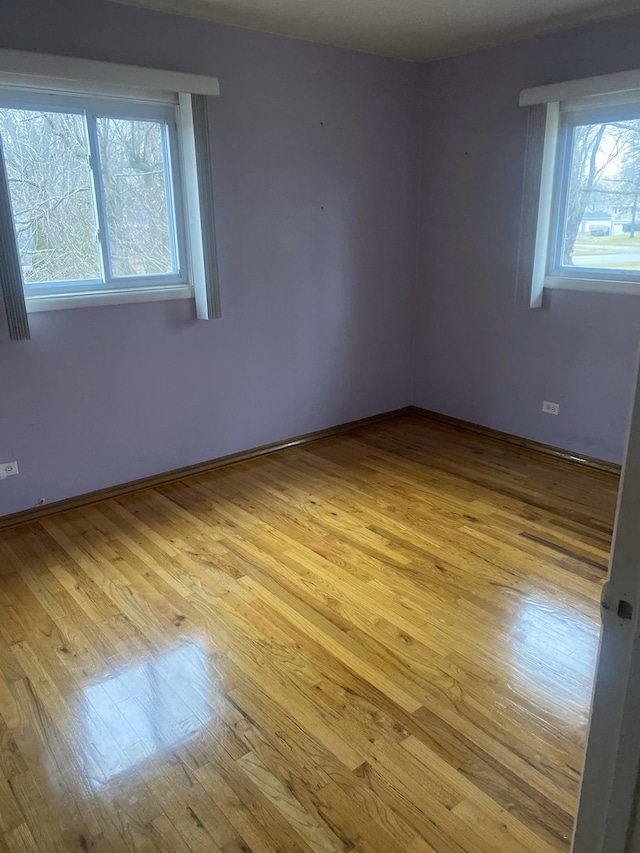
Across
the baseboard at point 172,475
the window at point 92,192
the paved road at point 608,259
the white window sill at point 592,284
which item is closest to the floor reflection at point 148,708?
the baseboard at point 172,475

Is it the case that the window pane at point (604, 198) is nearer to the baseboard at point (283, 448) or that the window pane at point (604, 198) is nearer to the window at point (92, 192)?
the baseboard at point (283, 448)

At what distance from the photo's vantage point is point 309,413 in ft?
14.4

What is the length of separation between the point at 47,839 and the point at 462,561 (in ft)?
6.21

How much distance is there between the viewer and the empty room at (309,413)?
1.80 meters

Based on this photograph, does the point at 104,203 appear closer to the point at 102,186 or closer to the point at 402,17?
the point at 102,186

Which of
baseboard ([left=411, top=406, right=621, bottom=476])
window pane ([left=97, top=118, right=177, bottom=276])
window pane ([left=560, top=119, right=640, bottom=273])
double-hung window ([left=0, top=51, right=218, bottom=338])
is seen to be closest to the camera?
double-hung window ([left=0, top=51, right=218, bottom=338])

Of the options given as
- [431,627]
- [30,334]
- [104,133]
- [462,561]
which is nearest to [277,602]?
[431,627]

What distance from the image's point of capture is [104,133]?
319 cm

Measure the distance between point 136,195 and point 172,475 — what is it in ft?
5.24

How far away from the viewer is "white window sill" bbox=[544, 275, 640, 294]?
3543 mm

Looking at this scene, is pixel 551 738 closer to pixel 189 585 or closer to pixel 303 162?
pixel 189 585

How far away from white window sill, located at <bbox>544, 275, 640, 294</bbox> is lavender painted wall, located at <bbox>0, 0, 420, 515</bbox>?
1.16 meters

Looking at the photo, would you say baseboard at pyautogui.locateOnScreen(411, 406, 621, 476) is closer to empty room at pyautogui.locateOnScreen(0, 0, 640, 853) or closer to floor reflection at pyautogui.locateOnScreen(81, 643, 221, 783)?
empty room at pyautogui.locateOnScreen(0, 0, 640, 853)

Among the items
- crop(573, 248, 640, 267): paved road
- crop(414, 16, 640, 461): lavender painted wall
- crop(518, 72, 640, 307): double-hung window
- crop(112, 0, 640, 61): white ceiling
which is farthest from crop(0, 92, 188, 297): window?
crop(573, 248, 640, 267): paved road
